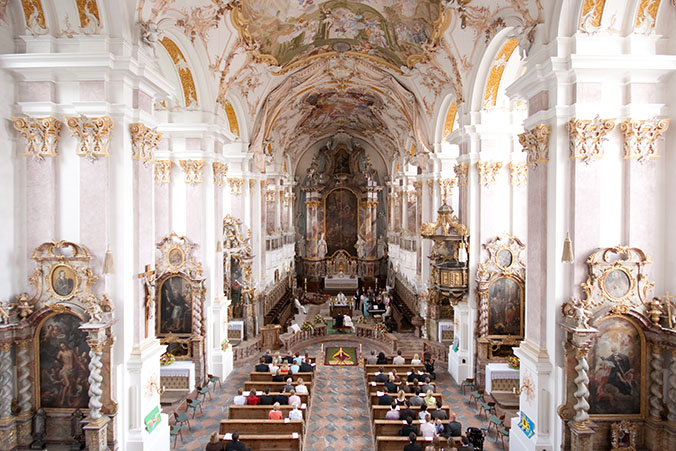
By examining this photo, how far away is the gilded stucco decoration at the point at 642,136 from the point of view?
688 centimetres

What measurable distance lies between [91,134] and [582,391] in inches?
362

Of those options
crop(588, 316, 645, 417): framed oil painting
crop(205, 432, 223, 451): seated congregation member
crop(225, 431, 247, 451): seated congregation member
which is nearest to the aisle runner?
crop(225, 431, 247, 451): seated congregation member

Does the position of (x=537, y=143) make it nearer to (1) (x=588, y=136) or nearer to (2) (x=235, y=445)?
(1) (x=588, y=136)

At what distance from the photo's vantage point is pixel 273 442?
8438 millimetres

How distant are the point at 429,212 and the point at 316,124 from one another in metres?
13.8

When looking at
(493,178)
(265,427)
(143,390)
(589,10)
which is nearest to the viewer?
(589,10)

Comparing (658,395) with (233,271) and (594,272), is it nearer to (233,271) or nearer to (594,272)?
(594,272)

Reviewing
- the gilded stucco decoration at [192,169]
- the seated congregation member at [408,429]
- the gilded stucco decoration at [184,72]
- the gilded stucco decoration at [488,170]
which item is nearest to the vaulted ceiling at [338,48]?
the gilded stucco decoration at [184,72]

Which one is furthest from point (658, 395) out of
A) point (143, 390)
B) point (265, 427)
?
point (143, 390)

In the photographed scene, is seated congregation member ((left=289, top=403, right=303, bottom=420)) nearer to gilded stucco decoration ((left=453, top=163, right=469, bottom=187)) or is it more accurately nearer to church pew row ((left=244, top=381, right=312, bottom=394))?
church pew row ((left=244, top=381, right=312, bottom=394))

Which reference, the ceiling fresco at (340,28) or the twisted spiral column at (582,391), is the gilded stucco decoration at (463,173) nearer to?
the ceiling fresco at (340,28)

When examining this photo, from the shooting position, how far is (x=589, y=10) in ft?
22.3

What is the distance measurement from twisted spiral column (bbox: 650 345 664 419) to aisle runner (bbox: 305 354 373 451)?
5494mm

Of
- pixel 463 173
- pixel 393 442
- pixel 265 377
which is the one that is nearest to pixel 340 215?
pixel 463 173
